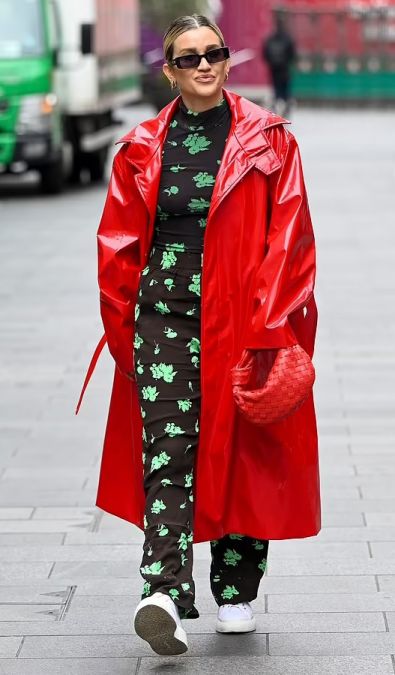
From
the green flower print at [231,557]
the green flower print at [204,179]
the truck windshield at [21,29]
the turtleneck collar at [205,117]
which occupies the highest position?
the turtleneck collar at [205,117]

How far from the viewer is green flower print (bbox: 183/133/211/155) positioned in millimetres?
4246

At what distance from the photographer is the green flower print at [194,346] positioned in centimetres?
424

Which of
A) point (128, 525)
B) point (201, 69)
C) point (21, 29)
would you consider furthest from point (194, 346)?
point (21, 29)

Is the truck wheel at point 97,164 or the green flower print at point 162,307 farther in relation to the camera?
the truck wheel at point 97,164

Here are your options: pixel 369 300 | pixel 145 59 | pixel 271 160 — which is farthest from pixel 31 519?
pixel 145 59

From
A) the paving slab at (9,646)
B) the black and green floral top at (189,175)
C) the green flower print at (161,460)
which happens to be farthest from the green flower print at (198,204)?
the paving slab at (9,646)

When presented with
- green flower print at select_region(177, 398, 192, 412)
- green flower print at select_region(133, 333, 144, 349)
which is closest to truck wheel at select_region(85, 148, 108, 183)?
green flower print at select_region(133, 333, 144, 349)

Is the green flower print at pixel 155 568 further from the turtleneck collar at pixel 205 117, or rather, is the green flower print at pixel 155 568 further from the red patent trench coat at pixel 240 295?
the turtleneck collar at pixel 205 117

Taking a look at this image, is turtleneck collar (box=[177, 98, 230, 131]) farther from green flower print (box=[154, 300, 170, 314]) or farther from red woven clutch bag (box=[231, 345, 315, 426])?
red woven clutch bag (box=[231, 345, 315, 426])

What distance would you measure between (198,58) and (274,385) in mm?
835

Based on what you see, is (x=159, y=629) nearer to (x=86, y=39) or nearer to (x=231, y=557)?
(x=231, y=557)

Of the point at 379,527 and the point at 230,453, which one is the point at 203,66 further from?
the point at 379,527

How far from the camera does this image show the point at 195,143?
4.26m

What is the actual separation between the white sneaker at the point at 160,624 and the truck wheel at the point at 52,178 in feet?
47.2
